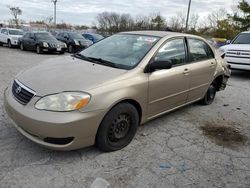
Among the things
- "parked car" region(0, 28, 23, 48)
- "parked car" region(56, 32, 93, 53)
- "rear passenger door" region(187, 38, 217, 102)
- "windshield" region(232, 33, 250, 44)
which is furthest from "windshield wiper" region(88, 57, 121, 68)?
"parked car" region(0, 28, 23, 48)

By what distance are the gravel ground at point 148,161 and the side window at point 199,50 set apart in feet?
4.22

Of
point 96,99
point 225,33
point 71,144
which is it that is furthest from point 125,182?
point 225,33

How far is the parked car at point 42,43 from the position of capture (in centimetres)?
1467

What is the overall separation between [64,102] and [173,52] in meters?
2.12

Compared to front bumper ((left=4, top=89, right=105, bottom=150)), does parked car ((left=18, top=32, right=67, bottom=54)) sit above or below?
above

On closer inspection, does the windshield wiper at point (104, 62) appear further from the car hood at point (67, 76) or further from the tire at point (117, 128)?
the tire at point (117, 128)

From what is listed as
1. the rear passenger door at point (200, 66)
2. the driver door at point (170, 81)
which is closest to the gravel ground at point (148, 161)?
the driver door at point (170, 81)

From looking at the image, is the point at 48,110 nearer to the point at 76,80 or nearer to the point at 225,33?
the point at 76,80

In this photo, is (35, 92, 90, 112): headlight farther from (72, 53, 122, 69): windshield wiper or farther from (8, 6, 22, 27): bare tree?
(8, 6, 22, 27): bare tree

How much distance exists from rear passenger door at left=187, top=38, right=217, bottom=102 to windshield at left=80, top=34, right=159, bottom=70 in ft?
3.19

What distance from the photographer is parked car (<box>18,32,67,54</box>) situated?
14.7 m

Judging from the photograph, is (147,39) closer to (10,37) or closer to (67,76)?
(67,76)

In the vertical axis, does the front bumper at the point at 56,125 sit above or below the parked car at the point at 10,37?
below

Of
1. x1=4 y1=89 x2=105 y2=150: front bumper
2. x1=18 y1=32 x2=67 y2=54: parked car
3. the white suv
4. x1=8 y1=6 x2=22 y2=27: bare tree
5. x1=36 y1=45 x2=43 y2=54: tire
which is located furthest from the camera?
x1=8 y1=6 x2=22 y2=27: bare tree
